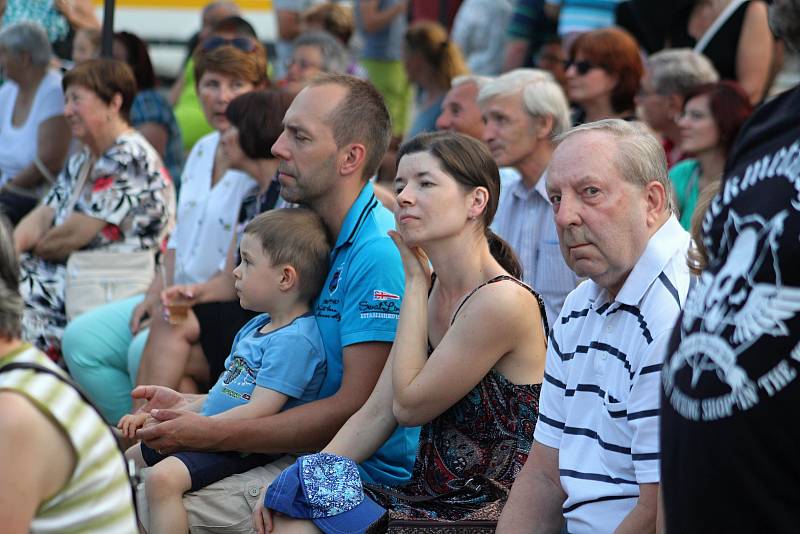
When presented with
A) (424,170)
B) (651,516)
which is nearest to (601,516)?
(651,516)

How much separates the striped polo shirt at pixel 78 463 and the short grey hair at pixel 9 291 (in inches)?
1.7

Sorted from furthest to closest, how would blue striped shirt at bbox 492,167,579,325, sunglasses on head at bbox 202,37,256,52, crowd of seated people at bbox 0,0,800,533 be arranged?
sunglasses on head at bbox 202,37,256,52
blue striped shirt at bbox 492,167,579,325
crowd of seated people at bbox 0,0,800,533

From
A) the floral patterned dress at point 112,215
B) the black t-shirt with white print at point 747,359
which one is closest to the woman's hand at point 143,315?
the floral patterned dress at point 112,215

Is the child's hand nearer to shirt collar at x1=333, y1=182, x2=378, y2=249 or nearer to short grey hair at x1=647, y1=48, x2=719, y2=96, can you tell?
shirt collar at x1=333, y1=182, x2=378, y2=249

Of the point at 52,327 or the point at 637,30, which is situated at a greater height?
the point at 637,30

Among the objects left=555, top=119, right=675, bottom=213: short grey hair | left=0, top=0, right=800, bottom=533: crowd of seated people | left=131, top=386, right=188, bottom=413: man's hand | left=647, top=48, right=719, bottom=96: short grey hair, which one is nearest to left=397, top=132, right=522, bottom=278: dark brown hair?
left=0, top=0, right=800, bottom=533: crowd of seated people

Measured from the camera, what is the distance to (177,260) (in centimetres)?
537

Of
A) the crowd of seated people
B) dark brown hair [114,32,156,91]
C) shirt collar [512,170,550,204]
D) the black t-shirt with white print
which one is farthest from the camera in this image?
Result: dark brown hair [114,32,156,91]

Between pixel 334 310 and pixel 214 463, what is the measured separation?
0.62m

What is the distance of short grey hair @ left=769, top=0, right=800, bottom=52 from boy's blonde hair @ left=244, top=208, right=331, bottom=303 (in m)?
2.19

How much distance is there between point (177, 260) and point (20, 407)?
3363 millimetres

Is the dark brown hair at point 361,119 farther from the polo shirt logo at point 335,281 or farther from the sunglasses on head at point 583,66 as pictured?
the sunglasses on head at point 583,66

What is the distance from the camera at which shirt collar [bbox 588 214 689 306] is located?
2678 mm

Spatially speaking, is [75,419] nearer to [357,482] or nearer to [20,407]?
[20,407]
